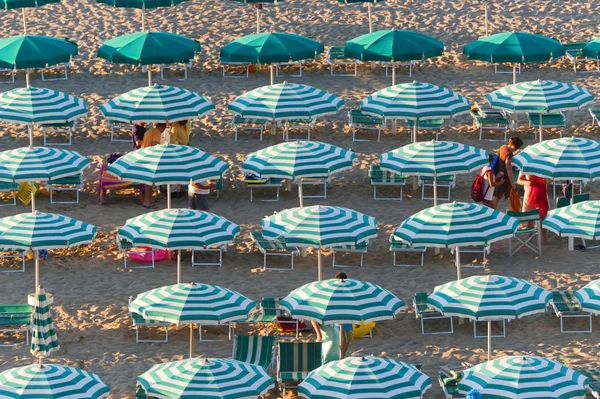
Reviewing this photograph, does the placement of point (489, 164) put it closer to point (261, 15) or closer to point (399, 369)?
point (399, 369)

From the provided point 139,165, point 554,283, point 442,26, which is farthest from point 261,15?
point 554,283

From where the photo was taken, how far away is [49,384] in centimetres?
1936

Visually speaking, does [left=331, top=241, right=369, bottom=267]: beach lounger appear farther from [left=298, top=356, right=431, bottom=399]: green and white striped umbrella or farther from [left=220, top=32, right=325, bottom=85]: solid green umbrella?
[left=220, top=32, right=325, bottom=85]: solid green umbrella

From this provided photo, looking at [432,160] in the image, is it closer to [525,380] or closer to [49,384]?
[525,380]

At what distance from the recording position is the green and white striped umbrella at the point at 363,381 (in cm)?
1953

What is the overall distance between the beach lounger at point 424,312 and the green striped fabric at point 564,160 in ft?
9.81

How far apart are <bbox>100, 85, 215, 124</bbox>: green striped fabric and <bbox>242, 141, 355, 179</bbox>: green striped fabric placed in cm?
244

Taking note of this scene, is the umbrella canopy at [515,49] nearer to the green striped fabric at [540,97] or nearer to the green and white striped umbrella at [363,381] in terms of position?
the green striped fabric at [540,97]

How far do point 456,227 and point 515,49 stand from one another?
25.3 feet

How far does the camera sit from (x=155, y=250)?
25156 millimetres

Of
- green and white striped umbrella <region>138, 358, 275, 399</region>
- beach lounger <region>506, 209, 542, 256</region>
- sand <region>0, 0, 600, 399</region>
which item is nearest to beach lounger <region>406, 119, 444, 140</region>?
sand <region>0, 0, 600, 399</region>

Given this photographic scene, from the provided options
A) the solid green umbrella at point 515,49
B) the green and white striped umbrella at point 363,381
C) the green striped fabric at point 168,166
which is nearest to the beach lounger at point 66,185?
the green striped fabric at point 168,166

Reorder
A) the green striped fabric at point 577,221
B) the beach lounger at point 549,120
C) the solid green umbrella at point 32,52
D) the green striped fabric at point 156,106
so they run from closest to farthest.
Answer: the green striped fabric at point 577,221, the green striped fabric at point 156,106, the beach lounger at point 549,120, the solid green umbrella at point 32,52

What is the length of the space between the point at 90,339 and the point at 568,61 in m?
12.7
